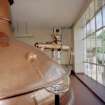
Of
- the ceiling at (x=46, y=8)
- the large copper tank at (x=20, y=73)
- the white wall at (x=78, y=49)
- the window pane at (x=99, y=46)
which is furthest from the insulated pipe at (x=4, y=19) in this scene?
the white wall at (x=78, y=49)

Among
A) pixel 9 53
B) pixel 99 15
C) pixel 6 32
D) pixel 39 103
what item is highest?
pixel 99 15

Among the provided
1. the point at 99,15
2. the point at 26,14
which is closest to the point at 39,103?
the point at 99,15

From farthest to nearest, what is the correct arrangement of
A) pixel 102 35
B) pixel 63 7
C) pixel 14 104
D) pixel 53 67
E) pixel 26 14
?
pixel 26 14
pixel 63 7
pixel 102 35
pixel 53 67
pixel 14 104

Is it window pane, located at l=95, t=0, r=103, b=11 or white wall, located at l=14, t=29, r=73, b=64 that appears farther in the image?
white wall, located at l=14, t=29, r=73, b=64

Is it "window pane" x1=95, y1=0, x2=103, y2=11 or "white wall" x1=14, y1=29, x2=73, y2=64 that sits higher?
"window pane" x1=95, y1=0, x2=103, y2=11

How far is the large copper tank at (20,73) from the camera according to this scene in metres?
0.92

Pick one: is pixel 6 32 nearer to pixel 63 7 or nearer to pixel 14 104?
pixel 14 104

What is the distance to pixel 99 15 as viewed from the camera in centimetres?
658

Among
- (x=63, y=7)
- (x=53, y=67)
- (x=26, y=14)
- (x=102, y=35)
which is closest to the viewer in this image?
(x=53, y=67)

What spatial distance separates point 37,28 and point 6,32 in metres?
10.0

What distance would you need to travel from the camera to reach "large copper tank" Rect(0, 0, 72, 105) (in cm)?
92

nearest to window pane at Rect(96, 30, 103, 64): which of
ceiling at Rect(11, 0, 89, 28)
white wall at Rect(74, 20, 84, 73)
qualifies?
ceiling at Rect(11, 0, 89, 28)

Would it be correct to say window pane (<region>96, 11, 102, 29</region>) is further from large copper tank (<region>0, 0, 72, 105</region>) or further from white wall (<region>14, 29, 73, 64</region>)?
large copper tank (<region>0, 0, 72, 105</region>)

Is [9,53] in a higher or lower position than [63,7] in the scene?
lower
